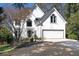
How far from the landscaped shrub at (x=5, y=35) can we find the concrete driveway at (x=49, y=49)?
11.4 inches

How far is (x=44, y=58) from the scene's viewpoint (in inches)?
509

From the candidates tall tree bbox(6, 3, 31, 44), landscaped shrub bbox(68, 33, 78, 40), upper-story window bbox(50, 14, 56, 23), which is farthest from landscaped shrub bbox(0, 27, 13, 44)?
landscaped shrub bbox(68, 33, 78, 40)

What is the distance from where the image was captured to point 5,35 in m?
13.0

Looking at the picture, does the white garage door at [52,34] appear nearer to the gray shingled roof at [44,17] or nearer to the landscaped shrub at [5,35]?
the gray shingled roof at [44,17]

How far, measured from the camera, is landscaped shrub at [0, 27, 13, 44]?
1296 cm

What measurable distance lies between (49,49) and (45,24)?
1.93 feet

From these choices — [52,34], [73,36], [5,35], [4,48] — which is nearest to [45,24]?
[52,34]

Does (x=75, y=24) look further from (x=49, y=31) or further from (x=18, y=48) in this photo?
(x=18, y=48)

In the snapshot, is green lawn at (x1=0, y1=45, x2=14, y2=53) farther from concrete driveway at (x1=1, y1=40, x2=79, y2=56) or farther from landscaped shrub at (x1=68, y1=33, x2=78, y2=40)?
landscaped shrub at (x1=68, y1=33, x2=78, y2=40)

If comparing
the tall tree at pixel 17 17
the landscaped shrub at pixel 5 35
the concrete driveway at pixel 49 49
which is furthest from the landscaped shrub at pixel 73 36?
the landscaped shrub at pixel 5 35

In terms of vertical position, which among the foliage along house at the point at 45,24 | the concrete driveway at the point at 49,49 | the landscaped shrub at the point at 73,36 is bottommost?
the concrete driveway at the point at 49,49

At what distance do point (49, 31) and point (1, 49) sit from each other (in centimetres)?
118

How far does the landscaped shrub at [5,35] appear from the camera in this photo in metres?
13.0

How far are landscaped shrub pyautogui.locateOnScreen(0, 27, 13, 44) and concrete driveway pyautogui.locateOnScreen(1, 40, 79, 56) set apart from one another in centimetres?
29
